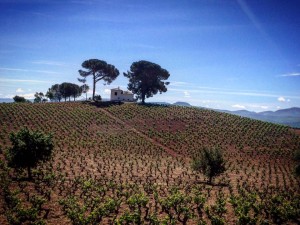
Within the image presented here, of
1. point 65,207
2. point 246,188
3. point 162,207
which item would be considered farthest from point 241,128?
point 65,207

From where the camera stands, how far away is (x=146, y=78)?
261 feet

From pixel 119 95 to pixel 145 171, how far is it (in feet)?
195

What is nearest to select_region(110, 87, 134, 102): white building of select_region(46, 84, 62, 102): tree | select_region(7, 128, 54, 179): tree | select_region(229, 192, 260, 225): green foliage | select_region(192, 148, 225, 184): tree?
select_region(46, 84, 62, 102): tree

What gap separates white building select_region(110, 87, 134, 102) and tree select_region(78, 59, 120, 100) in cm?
776

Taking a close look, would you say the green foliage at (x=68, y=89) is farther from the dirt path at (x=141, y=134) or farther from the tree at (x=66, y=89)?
the dirt path at (x=141, y=134)

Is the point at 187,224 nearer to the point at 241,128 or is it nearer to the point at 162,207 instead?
the point at 162,207

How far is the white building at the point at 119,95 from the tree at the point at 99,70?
7.76 m

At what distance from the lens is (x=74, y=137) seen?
44.8 m

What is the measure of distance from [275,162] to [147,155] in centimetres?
2258

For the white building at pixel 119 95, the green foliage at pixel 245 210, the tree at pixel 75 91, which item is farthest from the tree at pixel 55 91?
the green foliage at pixel 245 210

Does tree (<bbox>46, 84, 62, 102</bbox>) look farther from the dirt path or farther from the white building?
the dirt path

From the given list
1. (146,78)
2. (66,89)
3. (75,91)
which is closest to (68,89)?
(66,89)

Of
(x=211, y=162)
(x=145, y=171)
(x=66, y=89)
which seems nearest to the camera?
(x=211, y=162)

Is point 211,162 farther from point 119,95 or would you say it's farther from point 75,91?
point 75,91
